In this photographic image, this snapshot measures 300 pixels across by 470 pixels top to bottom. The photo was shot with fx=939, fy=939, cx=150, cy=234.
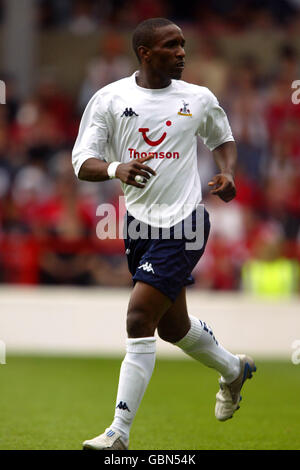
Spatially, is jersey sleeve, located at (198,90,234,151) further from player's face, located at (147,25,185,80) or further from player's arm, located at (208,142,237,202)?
player's face, located at (147,25,185,80)

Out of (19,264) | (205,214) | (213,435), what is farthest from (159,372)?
(205,214)

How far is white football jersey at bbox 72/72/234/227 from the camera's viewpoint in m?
5.41

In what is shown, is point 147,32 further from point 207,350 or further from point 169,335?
point 207,350

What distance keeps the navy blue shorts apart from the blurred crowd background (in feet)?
19.8

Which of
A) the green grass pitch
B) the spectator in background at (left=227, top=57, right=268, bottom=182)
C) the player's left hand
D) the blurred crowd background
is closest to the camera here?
the player's left hand

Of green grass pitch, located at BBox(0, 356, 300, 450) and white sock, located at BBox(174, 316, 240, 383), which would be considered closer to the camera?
white sock, located at BBox(174, 316, 240, 383)

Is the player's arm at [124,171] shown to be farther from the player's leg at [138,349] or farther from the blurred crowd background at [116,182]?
the blurred crowd background at [116,182]

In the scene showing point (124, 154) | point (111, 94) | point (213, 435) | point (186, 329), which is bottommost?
point (213, 435)

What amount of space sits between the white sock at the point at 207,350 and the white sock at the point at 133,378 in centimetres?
52

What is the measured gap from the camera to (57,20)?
16.5m

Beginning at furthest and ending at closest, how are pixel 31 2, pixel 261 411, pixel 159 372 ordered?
pixel 31 2, pixel 159 372, pixel 261 411

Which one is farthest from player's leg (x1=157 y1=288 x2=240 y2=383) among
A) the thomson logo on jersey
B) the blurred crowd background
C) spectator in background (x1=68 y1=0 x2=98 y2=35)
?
spectator in background (x1=68 y1=0 x2=98 y2=35)

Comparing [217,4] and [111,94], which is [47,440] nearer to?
[111,94]
